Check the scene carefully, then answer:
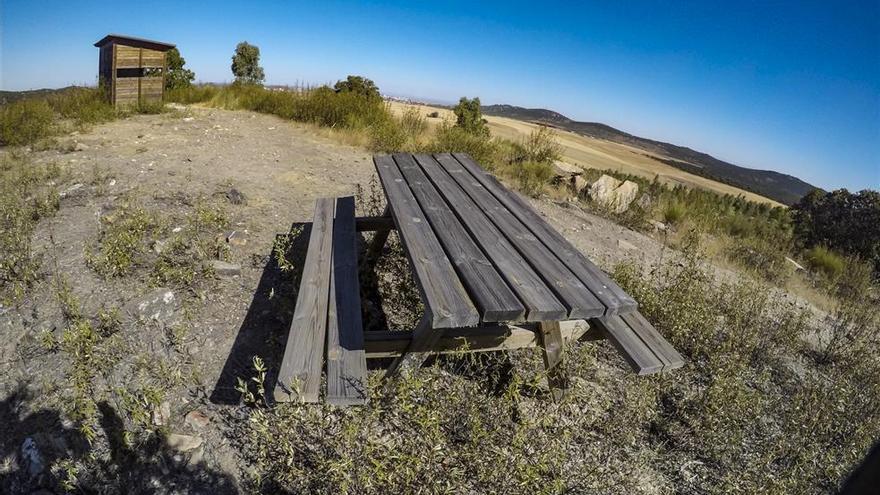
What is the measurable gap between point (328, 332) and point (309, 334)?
0.29ft

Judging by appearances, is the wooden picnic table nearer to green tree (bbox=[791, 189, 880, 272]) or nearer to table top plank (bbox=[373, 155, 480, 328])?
table top plank (bbox=[373, 155, 480, 328])

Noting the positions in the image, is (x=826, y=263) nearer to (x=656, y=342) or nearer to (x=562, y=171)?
(x=562, y=171)

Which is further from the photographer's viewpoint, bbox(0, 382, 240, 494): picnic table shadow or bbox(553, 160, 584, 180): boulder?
bbox(553, 160, 584, 180): boulder

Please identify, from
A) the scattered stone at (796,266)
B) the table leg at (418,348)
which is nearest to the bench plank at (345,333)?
the table leg at (418,348)

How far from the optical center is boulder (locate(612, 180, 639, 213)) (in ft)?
23.6

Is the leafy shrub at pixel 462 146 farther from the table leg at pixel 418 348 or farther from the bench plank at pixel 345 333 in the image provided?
the table leg at pixel 418 348

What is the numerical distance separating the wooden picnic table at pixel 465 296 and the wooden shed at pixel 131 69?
25.7 ft

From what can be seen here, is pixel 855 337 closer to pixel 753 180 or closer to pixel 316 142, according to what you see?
pixel 316 142

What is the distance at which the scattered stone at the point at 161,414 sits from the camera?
2113mm

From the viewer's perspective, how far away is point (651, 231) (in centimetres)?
681

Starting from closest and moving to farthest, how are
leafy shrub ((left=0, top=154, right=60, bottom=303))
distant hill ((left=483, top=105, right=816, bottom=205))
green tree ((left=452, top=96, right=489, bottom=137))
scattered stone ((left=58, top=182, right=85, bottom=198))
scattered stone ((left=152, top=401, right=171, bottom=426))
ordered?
1. scattered stone ((left=152, top=401, right=171, bottom=426))
2. leafy shrub ((left=0, top=154, right=60, bottom=303))
3. scattered stone ((left=58, top=182, right=85, bottom=198))
4. green tree ((left=452, top=96, right=489, bottom=137))
5. distant hill ((left=483, top=105, right=816, bottom=205))

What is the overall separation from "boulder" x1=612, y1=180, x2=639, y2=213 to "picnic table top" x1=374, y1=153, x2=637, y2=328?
468 cm

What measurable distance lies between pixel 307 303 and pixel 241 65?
93.9 feet

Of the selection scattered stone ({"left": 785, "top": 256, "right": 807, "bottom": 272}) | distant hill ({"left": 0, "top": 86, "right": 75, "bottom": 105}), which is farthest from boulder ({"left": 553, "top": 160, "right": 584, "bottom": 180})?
distant hill ({"left": 0, "top": 86, "right": 75, "bottom": 105})
